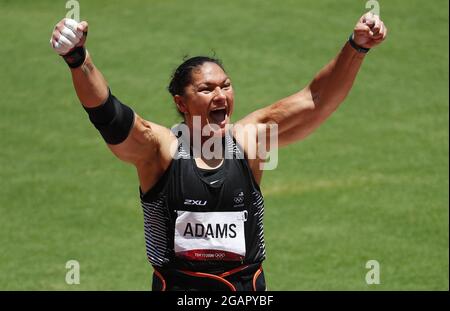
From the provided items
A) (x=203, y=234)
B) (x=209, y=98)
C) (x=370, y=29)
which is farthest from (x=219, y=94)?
(x=370, y=29)

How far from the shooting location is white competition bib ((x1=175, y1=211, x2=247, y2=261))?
508cm

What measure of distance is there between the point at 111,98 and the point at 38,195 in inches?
247

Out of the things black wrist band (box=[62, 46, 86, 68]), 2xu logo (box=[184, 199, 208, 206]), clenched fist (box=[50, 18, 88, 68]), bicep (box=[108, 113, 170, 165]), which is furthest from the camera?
2xu logo (box=[184, 199, 208, 206])

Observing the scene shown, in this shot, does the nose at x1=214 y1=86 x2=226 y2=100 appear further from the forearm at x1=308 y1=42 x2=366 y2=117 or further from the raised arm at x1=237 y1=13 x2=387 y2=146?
the forearm at x1=308 y1=42 x2=366 y2=117

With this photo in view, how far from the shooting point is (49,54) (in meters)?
14.5

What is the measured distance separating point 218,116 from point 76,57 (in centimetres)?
90

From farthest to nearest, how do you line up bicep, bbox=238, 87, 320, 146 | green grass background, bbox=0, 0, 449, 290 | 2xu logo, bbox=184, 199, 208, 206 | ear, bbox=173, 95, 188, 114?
green grass background, bbox=0, 0, 449, 290 < bicep, bbox=238, 87, 320, 146 < ear, bbox=173, 95, 188, 114 < 2xu logo, bbox=184, 199, 208, 206

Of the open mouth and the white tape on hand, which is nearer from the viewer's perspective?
the white tape on hand

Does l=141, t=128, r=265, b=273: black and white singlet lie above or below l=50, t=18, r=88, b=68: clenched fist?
below

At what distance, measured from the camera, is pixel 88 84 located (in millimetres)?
4699

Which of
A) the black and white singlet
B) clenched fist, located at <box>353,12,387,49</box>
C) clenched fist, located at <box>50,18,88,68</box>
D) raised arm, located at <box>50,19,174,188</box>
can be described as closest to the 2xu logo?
the black and white singlet

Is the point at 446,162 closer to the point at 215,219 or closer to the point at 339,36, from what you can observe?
the point at 339,36

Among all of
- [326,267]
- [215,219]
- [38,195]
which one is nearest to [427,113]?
[326,267]

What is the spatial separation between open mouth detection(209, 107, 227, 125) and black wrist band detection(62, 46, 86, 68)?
0.82m
